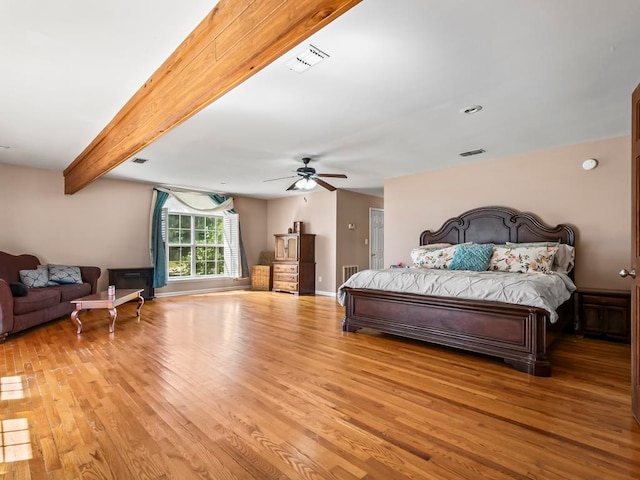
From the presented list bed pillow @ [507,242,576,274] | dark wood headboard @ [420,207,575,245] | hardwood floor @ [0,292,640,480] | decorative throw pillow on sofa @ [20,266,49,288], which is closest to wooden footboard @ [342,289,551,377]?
hardwood floor @ [0,292,640,480]

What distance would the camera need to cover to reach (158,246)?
7035 millimetres

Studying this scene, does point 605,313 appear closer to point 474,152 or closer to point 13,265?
point 474,152

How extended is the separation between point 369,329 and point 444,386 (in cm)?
184

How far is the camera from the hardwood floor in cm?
168

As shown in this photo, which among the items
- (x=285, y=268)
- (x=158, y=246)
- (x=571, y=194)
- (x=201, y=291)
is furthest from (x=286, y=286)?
(x=571, y=194)

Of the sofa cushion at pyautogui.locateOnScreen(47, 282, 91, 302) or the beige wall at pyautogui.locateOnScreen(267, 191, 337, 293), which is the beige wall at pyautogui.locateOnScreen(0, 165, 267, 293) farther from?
the beige wall at pyautogui.locateOnScreen(267, 191, 337, 293)

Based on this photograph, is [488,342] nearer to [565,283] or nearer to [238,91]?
[565,283]

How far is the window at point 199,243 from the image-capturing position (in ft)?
24.8

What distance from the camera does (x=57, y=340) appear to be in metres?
3.91

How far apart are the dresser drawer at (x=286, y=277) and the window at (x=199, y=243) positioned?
106 centimetres

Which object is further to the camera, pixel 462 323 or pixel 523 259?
pixel 523 259

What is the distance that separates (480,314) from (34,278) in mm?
6087

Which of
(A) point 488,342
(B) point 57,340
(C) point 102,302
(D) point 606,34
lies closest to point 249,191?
(C) point 102,302

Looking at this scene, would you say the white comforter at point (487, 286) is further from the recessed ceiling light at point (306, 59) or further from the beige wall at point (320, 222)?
the beige wall at point (320, 222)
